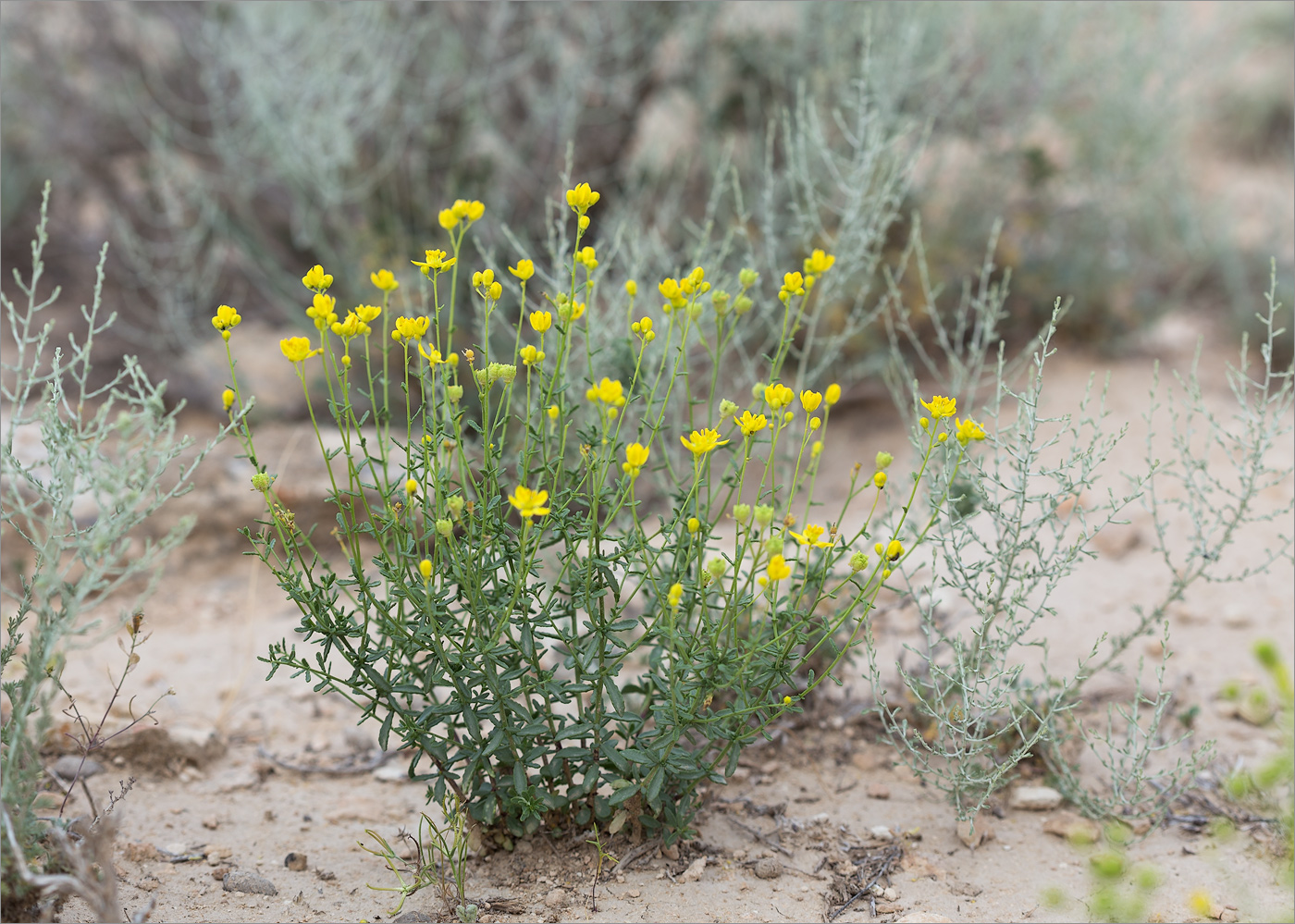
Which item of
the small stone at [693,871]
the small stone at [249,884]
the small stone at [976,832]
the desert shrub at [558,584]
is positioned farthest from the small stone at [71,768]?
the small stone at [976,832]

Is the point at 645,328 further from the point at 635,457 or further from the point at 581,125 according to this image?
the point at 581,125

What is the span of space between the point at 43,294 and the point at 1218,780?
6235mm

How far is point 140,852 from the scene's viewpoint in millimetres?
2205

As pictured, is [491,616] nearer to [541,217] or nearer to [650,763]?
[650,763]

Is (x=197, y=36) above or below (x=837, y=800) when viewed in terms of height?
above

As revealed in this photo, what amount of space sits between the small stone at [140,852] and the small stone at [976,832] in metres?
1.80

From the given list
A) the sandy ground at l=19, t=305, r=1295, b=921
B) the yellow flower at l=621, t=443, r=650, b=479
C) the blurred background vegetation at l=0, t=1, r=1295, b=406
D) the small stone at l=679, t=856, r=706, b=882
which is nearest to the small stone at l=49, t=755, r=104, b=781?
the sandy ground at l=19, t=305, r=1295, b=921

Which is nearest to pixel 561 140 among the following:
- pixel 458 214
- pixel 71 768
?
pixel 458 214

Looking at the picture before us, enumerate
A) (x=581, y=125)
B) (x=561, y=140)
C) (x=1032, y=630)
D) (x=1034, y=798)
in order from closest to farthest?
(x=1034, y=798)
(x=1032, y=630)
(x=561, y=140)
(x=581, y=125)

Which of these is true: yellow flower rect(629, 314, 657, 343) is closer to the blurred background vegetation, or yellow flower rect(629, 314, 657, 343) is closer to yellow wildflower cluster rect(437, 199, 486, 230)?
yellow wildflower cluster rect(437, 199, 486, 230)

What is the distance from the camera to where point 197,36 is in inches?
209

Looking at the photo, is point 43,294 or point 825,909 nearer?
point 825,909

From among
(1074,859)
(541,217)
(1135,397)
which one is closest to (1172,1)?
(1135,397)

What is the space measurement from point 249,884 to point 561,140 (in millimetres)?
3982
